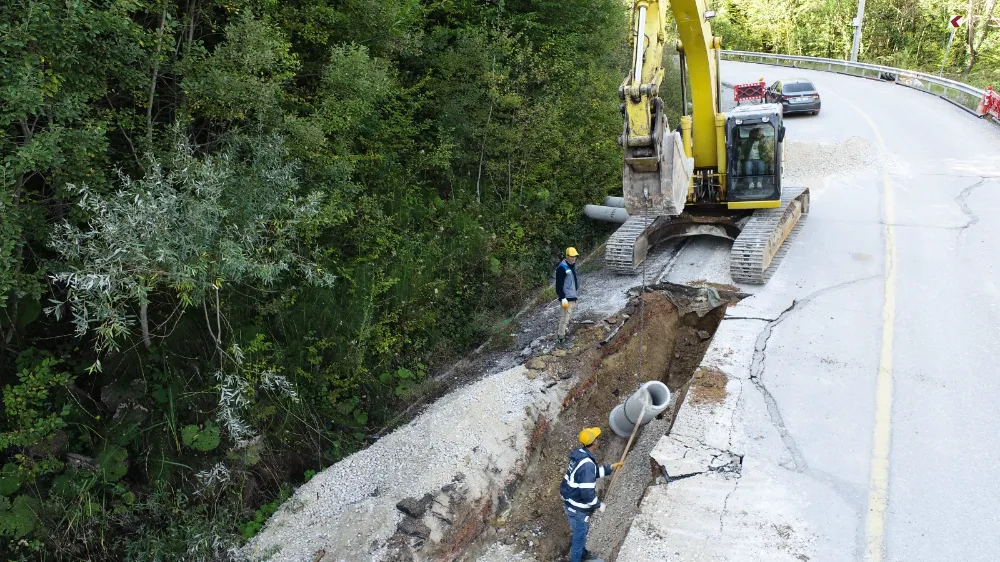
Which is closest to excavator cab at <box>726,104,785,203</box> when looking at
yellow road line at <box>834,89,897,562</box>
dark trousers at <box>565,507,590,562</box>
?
yellow road line at <box>834,89,897,562</box>

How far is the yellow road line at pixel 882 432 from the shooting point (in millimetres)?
6227

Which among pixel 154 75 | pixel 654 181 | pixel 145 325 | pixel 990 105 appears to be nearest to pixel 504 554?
pixel 654 181

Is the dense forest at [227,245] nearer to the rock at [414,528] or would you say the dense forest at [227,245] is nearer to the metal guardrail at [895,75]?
the rock at [414,528]

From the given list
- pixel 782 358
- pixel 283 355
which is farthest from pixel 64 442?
pixel 782 358

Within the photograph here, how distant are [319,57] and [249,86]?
3371 millimetres

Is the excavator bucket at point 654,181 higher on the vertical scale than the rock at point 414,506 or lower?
higher

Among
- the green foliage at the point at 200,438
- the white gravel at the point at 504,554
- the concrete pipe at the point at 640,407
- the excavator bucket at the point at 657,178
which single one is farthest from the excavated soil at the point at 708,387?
the green foliage at the point at 200,438

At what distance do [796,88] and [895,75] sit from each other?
11.3 metres

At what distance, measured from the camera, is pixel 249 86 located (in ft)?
25.9

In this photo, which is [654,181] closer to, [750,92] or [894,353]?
[894,353]

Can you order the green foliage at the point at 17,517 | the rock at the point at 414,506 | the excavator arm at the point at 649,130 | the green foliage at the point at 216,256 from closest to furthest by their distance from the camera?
the green foliage at the point at 216,256
the green foliage at the point at 17,517
the rock at the point at 414,506
the excavator arm at the point at 649,130

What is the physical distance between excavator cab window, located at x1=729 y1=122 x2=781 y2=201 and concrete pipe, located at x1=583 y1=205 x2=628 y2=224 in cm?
278

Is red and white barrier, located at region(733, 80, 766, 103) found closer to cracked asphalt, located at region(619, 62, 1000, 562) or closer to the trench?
cracked asphalt, located at region(619, 62, 1000, 562)

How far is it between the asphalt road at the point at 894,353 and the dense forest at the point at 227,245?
481 centimetres
